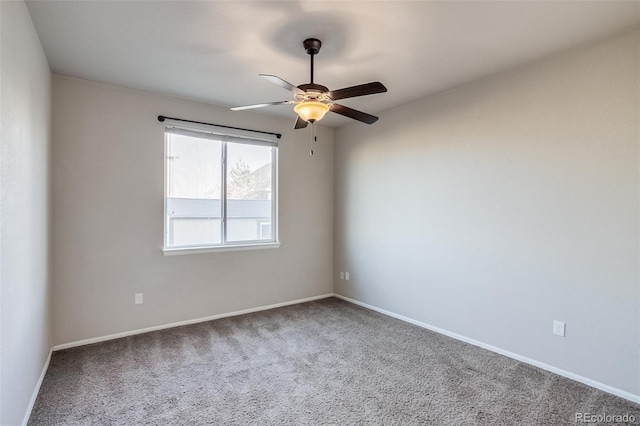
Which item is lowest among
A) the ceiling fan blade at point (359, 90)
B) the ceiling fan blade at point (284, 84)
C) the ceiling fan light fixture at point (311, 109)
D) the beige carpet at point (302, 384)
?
the beige carpet at point (302, 384)

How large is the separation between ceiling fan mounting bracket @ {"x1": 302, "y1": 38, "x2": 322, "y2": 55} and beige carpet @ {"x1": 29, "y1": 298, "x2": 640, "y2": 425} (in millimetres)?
2553

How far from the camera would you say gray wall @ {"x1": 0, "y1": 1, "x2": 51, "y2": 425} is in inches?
65.5

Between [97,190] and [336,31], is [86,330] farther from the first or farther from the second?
[336,31]

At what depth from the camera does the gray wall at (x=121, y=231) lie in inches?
124

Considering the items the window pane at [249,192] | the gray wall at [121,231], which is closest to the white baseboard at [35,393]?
the gray wall at [121,231]

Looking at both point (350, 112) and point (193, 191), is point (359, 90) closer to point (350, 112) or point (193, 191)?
point (350, 112)

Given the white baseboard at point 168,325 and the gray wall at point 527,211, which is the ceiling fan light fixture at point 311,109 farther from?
the white baseboard at point 168,325

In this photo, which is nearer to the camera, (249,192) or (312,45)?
(312,45)

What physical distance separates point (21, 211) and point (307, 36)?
7.22ft

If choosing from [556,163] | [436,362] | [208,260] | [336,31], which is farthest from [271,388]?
[556,163]

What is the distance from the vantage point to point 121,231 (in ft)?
11.2

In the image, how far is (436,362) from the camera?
2.87 metres

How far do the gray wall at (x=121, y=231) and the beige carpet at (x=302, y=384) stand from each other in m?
0.36
